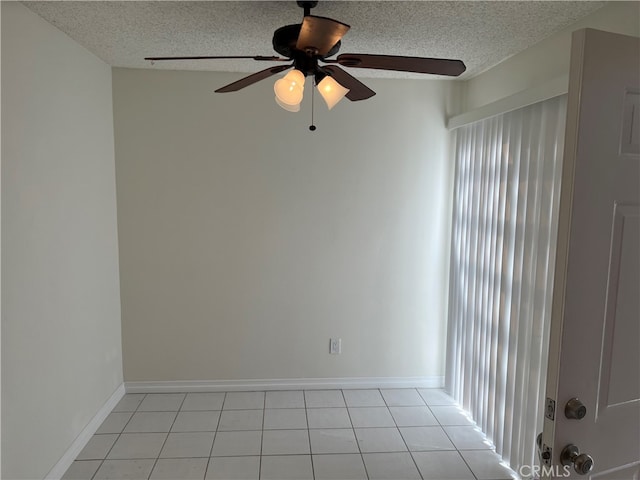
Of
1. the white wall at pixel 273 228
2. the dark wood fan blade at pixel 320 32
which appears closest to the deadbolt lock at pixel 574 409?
the dark wood fan blade at pixel 320 32

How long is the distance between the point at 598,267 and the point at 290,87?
1268 mm

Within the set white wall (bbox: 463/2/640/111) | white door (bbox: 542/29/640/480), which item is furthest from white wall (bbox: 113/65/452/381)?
white door (bbox: 542/29/640/480)

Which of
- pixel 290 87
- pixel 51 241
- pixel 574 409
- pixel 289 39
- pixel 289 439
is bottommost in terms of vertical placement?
pixel 289 439

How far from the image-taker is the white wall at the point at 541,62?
180 centimetres

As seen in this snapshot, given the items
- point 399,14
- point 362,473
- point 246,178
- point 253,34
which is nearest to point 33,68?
point 253,34

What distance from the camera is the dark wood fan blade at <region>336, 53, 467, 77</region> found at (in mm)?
1668

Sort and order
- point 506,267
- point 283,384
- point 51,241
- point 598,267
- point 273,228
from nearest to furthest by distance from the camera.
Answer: point 598,267, point 51,241, point 506,267, point 273,228, point 283,384

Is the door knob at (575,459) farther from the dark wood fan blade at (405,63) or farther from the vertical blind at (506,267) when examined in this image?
the dark wood fan blade at (405,63)

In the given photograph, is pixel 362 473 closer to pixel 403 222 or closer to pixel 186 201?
pixel 403 222

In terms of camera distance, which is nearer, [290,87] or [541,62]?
[290,87]

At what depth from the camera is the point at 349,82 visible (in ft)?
6.19

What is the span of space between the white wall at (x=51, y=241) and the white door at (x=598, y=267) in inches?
87.2

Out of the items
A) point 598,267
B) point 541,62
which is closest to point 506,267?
point 541,62

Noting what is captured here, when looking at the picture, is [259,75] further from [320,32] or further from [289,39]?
[320,32]
